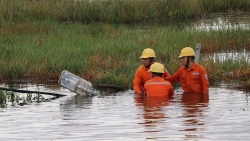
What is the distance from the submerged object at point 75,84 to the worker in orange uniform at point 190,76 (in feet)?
5.71

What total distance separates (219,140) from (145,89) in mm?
5074

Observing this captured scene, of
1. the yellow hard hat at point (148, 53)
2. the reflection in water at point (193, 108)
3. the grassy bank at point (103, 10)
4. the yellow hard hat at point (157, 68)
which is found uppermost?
the grassy bank at point (103, 10)

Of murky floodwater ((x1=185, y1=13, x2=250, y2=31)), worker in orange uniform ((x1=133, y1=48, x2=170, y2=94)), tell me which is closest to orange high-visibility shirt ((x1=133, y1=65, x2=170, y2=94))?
worker in orange uniform ((x1=133, y1=48, x2=170, y2=94))

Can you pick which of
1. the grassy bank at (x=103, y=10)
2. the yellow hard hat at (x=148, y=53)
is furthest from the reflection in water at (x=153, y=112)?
the grassy bank at (x=103, y=10)

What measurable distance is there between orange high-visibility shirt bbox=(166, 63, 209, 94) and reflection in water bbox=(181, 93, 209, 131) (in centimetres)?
14

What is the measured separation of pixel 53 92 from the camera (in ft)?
56.7

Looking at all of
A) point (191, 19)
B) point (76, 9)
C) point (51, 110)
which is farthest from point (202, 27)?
point (51, 110)

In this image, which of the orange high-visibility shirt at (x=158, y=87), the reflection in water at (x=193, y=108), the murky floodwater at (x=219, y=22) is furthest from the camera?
the murky floodwater at (x=219, y=22)

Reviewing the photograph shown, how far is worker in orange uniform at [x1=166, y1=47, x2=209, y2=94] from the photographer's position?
15.9 m

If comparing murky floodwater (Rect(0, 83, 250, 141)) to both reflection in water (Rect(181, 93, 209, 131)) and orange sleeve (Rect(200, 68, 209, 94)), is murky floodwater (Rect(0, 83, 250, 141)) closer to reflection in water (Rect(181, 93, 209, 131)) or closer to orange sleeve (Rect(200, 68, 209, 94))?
reflection in water (Rect(181, 93, 209, 131))

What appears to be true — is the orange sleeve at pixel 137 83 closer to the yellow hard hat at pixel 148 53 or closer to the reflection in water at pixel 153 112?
the reflection in water at pixel 153 112

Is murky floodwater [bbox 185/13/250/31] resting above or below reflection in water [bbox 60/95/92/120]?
above

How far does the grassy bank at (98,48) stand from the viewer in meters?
18.5

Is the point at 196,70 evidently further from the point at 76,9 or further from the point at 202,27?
the point at 76,9
